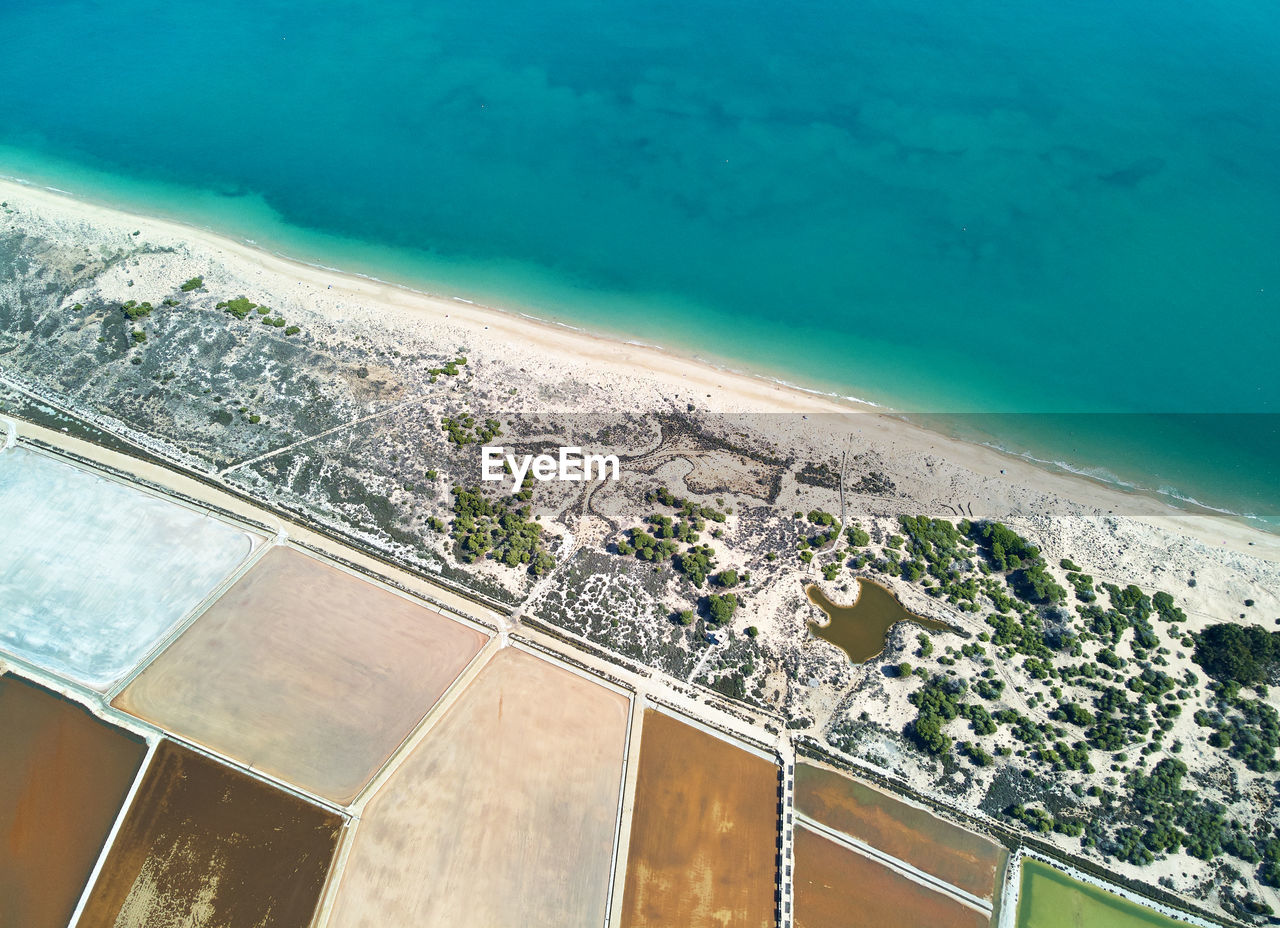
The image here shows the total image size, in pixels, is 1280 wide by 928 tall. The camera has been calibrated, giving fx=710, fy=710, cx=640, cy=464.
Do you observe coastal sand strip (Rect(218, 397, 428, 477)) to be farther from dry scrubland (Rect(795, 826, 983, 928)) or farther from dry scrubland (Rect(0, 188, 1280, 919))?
dry scrubland (Rect(795, 826, 983, 928))

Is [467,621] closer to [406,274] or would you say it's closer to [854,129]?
[406,274]

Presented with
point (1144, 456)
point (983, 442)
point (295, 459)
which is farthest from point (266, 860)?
point (1144, 456)

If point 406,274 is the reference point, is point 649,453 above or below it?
below

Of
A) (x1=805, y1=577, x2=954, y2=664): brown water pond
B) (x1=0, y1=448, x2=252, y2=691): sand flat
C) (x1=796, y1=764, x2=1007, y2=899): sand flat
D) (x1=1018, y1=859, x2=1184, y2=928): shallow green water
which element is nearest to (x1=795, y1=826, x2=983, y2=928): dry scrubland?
(x1=796, y1=764, x2=1007, y2=899): sand flat

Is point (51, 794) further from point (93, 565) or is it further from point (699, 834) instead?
point (699, 834)
